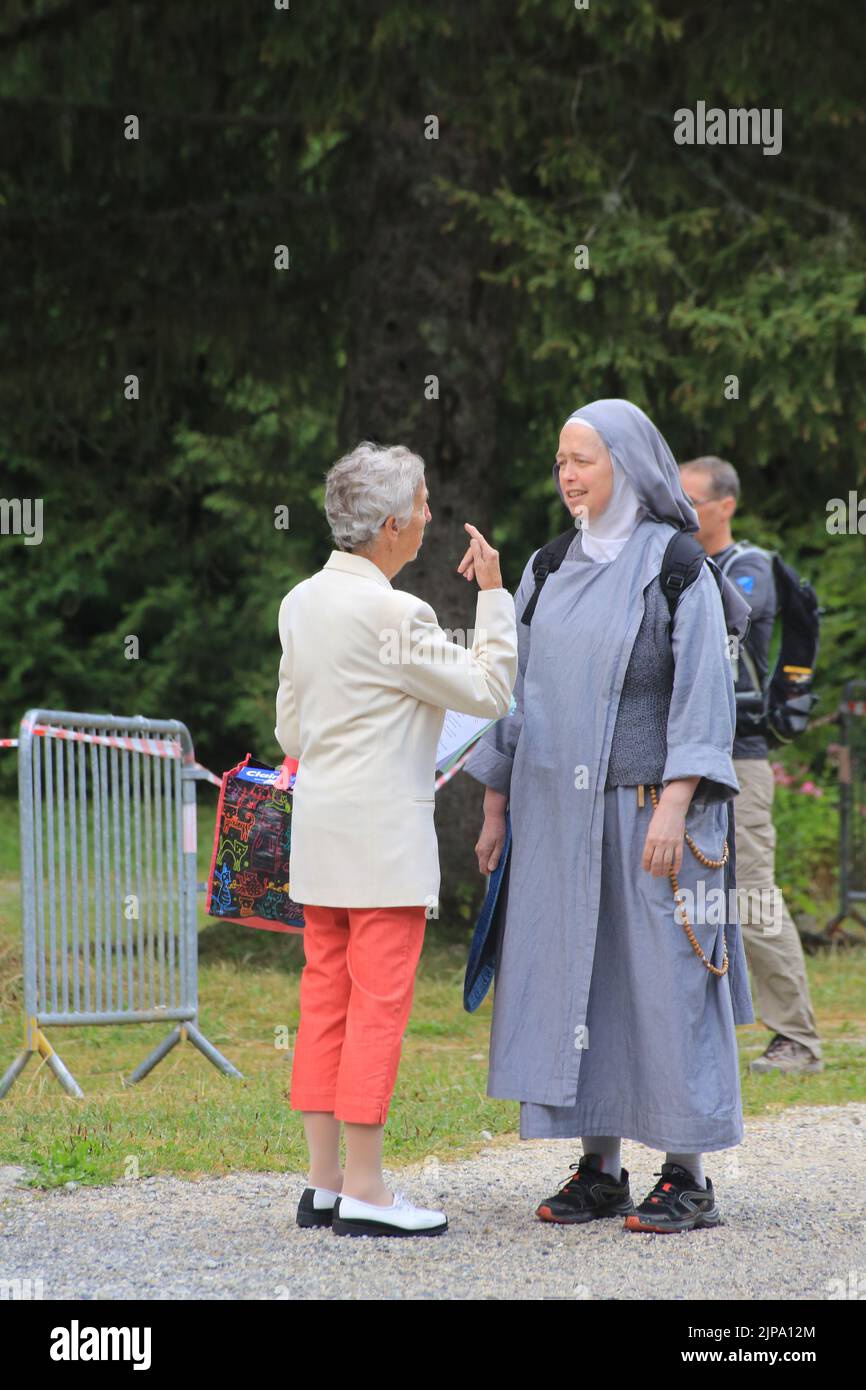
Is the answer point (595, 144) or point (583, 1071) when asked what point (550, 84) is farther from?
point (583, 1071)

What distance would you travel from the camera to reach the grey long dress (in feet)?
13.7

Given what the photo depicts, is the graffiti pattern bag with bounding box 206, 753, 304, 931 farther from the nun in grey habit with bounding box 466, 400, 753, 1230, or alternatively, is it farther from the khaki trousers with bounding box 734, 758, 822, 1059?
the khaki trousers with bounding box 734, 758, 822, 1059

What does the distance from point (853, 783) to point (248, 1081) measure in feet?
18.0

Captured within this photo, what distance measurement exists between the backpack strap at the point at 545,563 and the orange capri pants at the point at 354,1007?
0.83 metres

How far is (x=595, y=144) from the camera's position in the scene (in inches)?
345

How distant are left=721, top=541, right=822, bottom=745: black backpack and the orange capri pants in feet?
8.56

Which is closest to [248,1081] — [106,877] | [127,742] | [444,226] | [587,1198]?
[106,877]

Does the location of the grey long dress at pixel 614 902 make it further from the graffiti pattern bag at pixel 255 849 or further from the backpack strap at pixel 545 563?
the graffiti pattern bag at pixel 255 849

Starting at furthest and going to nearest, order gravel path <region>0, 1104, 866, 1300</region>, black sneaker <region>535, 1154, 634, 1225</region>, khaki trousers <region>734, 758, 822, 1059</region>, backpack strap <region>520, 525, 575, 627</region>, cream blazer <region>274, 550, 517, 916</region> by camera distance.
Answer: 1. khaki trousers <region>734, 758, 822, 1059</region>
2. backpack strap <region>520, 525, 575, 627</region>
3. black sneaker <region>535, 1154, 634, 1225</region>
4. cream blazer <region>274, 550, 517, 916</region>
5. gravel path <region>0, 1104, 866, 1300</region>

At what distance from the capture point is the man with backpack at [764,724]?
258 inches

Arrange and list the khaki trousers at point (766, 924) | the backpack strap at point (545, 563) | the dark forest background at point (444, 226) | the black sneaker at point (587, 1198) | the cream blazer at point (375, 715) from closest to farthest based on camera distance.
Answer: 1. the cream blazer at point (375, 715)
2. the black sneaker at point (587, 1198)
3. the backpack strap at point (545, 563)
4. the khaki trousers at point (766, 924)
5. the dark forest background at point (444, 226)

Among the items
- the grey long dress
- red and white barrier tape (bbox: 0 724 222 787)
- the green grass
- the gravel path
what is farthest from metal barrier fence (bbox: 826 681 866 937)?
the grey long dress

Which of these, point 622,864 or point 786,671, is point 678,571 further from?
point 786,671

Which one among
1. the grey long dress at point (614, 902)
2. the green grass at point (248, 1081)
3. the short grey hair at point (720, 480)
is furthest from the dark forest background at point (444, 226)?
the grey long dress at point (614, 902)
